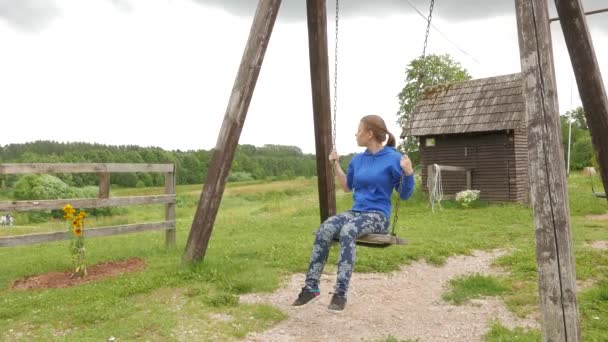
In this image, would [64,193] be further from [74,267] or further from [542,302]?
[542,302]

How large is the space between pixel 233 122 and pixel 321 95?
1.43 meters

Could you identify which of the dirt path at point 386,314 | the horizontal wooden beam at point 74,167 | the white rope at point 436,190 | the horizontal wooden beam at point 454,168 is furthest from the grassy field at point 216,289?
the horizontal wooden beam at point 454,168

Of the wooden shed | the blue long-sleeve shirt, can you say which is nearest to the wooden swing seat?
the blue long-sleeve shirt

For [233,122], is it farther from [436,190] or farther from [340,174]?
[436,190]

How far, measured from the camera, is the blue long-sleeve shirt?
207 inches

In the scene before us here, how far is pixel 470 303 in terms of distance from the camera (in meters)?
5.83

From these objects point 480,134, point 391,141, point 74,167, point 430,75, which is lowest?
point 74,167

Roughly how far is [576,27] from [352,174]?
2569 mm

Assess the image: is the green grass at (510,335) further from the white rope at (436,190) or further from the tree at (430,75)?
the tree at (430,75)

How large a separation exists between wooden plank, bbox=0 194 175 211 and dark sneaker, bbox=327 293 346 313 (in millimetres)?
4347

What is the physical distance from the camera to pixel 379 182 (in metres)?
5.27

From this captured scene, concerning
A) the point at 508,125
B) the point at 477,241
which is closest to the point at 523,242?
the point at 477,241

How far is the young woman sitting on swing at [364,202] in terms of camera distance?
498 cm

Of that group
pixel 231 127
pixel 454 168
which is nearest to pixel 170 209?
pixel 231 127
